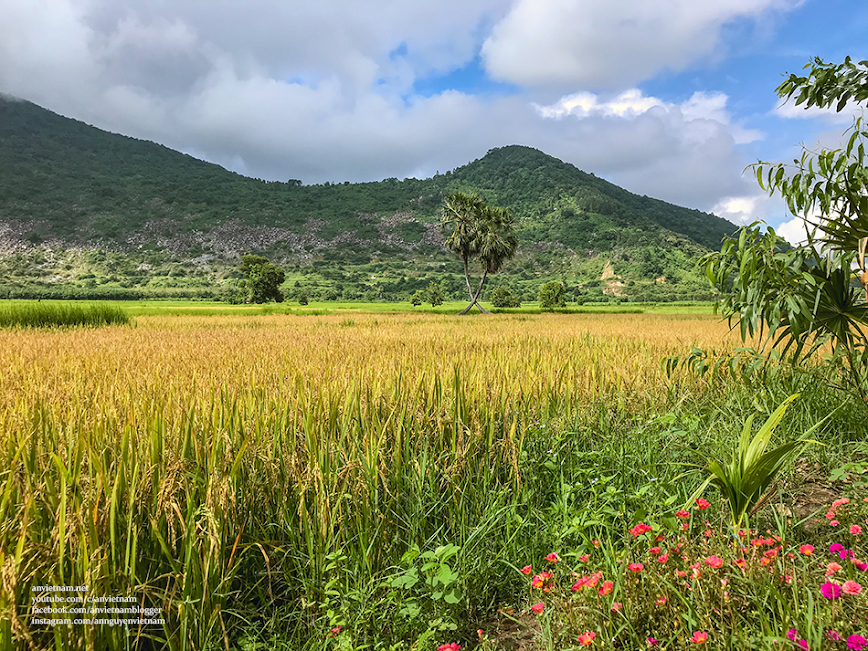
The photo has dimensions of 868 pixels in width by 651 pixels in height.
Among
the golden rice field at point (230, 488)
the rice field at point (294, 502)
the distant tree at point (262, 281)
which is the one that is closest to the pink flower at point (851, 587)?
the rice field at point (294, 502)

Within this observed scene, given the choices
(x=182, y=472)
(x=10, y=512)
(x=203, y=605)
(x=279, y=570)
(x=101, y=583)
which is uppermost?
(x=182, y=472)

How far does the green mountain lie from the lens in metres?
97.7

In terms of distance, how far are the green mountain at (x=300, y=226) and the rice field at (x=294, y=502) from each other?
77553mm

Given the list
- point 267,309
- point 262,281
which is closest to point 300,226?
point 262,281

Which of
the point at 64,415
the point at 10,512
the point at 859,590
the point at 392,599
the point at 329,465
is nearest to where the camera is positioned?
the point at 859,590

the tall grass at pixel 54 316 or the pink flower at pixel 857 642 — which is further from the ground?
Answer: the pink flower at pixel 857 642

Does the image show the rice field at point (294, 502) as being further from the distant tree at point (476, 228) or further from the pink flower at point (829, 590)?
the distant tree at point (476, 228)

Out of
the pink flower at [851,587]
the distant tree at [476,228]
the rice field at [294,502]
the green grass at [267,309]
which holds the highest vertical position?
the distant tree at [476,228]

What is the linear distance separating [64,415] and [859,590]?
4.07 metres

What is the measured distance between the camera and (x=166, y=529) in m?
1.92

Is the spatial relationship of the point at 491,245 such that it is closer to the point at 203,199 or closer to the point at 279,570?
the point at 279,570

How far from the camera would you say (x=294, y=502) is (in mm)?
2332

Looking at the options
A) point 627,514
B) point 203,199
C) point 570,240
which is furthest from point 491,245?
point 203,199

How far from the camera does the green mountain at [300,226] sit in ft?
320
